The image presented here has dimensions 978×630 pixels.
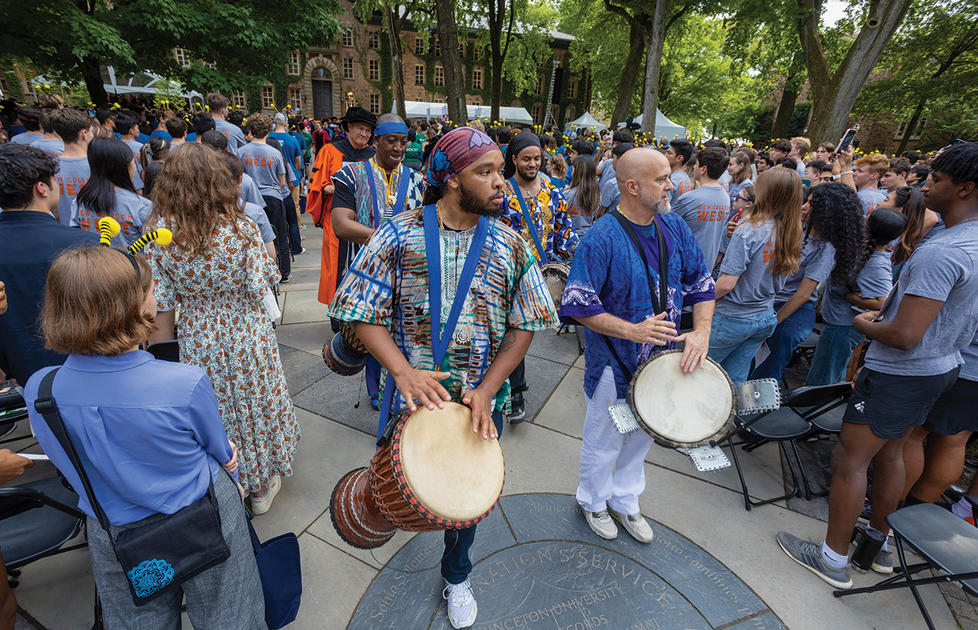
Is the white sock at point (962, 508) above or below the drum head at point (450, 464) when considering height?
below

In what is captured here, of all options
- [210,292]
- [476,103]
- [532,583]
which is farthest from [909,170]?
[476,103]

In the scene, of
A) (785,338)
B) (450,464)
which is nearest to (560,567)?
(450,464)

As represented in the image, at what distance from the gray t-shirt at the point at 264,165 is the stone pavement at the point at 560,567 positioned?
426 cm

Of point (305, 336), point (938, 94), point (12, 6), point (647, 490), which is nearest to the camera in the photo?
point (647, 490)

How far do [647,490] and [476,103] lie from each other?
47469mm

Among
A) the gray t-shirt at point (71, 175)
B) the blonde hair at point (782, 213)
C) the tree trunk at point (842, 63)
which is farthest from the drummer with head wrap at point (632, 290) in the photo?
the tree trunk at point (842, 63)

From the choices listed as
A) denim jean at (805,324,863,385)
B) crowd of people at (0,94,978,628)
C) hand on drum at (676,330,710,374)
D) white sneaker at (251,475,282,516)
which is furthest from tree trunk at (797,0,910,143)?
white sneaker at (251,475,282,516)

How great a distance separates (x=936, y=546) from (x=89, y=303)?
3663 mm

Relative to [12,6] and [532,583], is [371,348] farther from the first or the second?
[12,6]

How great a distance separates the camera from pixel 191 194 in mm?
2291

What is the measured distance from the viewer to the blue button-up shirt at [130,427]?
4.27ft

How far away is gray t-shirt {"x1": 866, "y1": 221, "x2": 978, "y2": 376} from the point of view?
2062mm

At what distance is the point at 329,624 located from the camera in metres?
2.27

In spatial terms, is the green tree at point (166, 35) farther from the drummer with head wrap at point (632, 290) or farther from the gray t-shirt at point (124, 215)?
the drummer with head wrap at point (632, 290)
